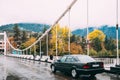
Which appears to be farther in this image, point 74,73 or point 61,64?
point 61,64

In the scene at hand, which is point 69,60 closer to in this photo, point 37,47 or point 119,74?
point 119,74

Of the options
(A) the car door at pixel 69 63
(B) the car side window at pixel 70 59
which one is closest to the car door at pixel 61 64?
(A) the car door at pixel 69 63

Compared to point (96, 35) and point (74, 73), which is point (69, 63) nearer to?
point (74, 73)

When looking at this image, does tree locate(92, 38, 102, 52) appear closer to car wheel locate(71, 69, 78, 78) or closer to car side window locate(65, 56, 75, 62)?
car side window locate(65, 56, 75, 62)

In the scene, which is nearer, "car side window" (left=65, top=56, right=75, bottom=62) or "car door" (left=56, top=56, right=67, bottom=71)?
"car side window" (left=65, top=56, right=75, bottom=62)

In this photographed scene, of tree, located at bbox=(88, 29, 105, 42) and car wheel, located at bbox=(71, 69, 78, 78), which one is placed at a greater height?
tree, located at bbox=(88, 29, 105, 42)

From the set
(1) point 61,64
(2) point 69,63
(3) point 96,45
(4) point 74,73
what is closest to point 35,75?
(1) point 61,64

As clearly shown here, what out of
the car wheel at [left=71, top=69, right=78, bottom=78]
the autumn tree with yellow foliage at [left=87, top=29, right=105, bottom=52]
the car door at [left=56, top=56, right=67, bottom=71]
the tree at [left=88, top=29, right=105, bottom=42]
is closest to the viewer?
the car wheel at [left=71, top=69, right=78, bottom=78]

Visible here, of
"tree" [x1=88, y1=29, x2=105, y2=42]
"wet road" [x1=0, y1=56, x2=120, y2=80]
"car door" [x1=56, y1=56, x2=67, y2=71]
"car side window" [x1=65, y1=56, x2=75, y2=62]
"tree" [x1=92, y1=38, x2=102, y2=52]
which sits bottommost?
"wet road" [x1=0, y1=56, x2=120, y2=80]

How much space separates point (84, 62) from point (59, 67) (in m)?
3.43

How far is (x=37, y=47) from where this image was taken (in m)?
98.1

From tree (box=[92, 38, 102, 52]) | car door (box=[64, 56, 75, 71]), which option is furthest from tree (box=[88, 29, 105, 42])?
car door (box=[64, 56, 75, 71])

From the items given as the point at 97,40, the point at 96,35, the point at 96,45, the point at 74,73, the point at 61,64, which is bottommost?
the point at 74,73

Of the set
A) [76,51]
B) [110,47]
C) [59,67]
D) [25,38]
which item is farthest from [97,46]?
[59,67]
